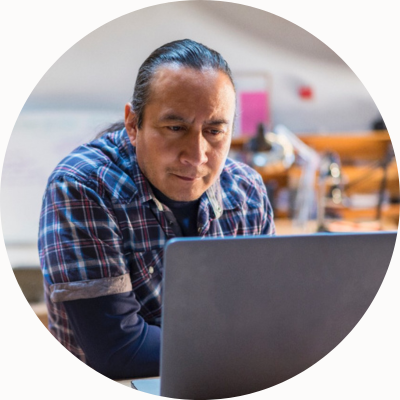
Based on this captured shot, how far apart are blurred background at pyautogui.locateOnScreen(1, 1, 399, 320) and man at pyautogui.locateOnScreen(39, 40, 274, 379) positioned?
1.23 meters

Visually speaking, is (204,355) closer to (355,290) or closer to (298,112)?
(355,290)

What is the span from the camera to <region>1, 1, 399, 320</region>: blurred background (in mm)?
2717

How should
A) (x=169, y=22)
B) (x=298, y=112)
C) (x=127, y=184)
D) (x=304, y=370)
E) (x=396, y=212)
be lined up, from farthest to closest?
(x=298, y=112), (x=396, y=212), (x=169, y=22), (x=127, y=184), (x=304, y=370)

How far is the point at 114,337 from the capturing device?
3.24 feet

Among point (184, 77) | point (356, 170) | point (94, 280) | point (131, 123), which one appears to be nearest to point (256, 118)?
point (356, 170)

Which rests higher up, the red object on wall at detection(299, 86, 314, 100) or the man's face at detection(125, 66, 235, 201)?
the red object on wall at detection(299, 86, 314, 100)

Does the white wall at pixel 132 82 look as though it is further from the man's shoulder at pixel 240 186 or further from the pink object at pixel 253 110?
the man's shoulder at pixel 240 186

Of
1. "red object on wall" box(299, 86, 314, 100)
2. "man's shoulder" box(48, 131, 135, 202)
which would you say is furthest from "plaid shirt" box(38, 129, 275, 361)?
"red object on wall" box(299, 86, 314, 100)

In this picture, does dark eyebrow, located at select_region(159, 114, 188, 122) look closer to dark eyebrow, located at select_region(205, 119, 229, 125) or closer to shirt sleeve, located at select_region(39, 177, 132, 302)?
dark eyebrow, located at select_region(205, 119, 229, 125)

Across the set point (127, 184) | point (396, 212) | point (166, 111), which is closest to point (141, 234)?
→ point (127, 184)

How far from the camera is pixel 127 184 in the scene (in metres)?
1.14

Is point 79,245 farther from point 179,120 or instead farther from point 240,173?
point 240,173

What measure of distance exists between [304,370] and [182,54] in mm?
622

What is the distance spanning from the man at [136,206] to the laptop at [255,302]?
0.67 feet
